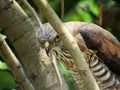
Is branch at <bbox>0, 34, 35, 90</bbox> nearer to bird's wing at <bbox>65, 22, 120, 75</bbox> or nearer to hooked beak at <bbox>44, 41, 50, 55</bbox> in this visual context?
hooked beak at <bbox>44, 41, 50, 55</bbox>

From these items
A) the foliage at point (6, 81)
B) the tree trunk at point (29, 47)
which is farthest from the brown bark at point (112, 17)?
the foliage at point (6, 81)

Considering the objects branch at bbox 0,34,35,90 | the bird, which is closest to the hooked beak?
the bird

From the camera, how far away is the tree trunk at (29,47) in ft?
7.64

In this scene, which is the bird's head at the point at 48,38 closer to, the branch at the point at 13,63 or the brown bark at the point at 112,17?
the branch at the point at 13,63

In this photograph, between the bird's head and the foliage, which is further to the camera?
the bird's head

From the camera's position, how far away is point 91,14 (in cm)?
374

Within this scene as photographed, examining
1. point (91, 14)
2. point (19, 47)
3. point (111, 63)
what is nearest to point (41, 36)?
point (19, 47)

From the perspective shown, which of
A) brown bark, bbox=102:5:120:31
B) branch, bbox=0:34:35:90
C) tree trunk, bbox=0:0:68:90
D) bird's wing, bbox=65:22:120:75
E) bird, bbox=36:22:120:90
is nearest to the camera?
branch, bbox=0:34:35:90

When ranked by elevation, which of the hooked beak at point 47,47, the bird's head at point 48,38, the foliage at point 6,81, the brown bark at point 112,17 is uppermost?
the brown bark at point 112,17

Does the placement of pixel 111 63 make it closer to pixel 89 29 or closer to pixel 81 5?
pixel 89 29

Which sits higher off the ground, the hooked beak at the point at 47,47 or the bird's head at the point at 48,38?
the bird's head at the point at 48,38

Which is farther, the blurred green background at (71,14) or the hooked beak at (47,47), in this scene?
the hooked beak at (47,47)

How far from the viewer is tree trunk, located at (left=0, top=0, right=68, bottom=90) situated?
2328mm

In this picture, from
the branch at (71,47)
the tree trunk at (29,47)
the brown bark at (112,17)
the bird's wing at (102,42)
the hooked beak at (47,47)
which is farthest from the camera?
the brown bark at (112,17)
